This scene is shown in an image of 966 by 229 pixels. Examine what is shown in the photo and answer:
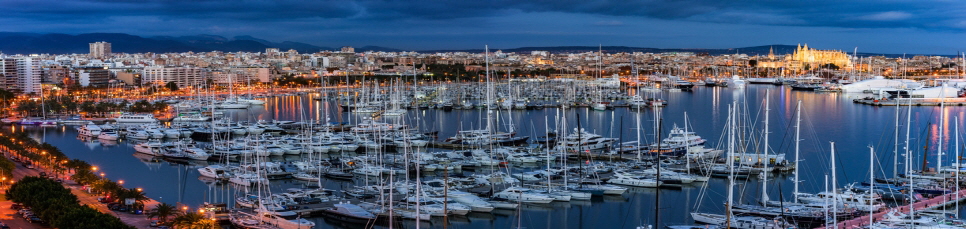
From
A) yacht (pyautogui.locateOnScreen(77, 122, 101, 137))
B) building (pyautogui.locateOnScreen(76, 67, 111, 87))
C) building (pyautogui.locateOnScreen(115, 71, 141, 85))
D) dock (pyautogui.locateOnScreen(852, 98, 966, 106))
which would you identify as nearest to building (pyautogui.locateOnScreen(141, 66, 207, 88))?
building (pyautogui.locateOnScreen(115, 71, 141, 85))

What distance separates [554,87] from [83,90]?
22.0m

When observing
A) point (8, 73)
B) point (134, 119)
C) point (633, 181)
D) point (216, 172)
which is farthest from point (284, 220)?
point (8, 73)

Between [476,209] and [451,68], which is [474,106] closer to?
[476,209]

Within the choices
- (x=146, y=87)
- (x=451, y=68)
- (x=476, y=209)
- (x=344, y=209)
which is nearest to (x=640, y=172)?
(x=476, y=209)

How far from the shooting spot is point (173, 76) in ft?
177

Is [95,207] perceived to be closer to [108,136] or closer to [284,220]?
[284,220]

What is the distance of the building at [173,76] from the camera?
53.4m

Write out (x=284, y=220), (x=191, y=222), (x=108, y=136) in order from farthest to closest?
(x=108, y=136)
(x=284, y=220)
(x=191, y=222)

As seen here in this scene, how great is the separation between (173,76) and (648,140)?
39.6 meters

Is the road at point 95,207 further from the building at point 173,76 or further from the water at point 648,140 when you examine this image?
the building at point 173,76

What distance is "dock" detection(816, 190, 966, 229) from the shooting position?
10167 mm

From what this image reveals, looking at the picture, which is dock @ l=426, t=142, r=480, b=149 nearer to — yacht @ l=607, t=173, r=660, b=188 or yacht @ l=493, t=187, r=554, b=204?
yacht @ l=607, t=173, r=660, b=188

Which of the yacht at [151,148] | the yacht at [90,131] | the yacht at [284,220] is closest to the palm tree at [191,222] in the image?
the yacht at [284,220]

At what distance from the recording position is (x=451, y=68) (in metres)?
67.7
